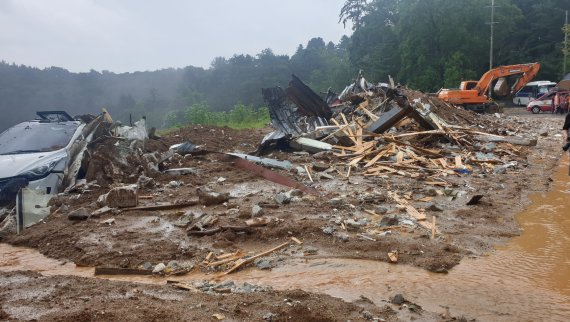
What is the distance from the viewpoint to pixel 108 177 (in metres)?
9.02

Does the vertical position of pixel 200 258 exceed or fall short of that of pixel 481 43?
it falls short

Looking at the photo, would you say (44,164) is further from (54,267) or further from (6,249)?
(54,267)

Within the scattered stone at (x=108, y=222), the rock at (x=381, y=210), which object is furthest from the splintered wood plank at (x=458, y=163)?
the scattered stone at (x=108, y=222)

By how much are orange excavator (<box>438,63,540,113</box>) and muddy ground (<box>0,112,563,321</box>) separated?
1674 cm

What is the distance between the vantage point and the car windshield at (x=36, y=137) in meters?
8.88

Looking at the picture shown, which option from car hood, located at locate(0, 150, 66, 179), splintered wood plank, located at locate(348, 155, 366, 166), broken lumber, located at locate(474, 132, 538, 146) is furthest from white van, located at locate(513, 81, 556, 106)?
car hood, located at locate(0, 150, 66, 179)

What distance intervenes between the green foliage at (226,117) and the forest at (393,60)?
15 centimetres

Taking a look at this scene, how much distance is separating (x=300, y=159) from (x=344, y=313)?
26.0ft

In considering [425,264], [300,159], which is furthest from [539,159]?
[425,264]

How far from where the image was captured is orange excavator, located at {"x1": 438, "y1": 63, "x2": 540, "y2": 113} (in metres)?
25.9

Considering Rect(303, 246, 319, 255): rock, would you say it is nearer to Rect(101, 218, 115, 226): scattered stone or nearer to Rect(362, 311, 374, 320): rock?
Rect(362, 311, 374, 320): rock

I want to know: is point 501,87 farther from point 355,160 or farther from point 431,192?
point 431,192

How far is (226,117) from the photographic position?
97.1ft

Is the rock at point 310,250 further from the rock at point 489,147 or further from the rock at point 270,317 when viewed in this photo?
the rock at point 489,147
